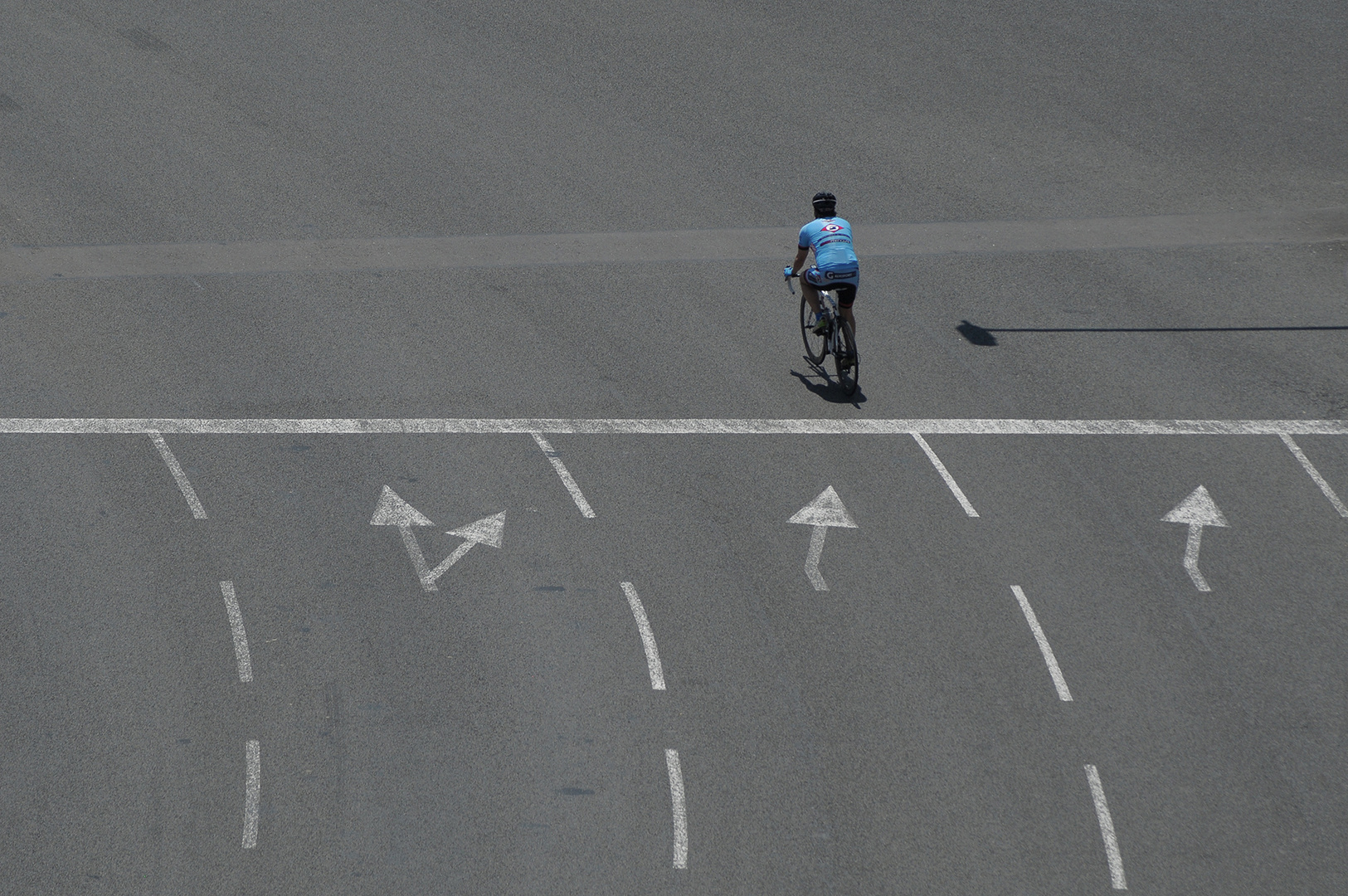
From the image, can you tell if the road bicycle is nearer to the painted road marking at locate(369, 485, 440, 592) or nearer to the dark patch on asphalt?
the dark patch on asphalt

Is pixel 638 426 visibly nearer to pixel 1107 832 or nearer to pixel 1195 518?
pixel 1195 518

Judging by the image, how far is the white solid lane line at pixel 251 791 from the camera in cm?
850

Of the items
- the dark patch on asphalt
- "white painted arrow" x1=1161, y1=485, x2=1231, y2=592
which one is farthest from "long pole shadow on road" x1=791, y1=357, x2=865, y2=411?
"white painted arrow" x1=1161, y1=485, x2=1231, y2=592

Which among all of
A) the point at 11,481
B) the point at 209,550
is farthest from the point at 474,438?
the point at 11,481

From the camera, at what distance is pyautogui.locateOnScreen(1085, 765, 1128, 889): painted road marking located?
831 cm

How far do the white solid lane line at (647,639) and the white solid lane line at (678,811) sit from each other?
0.68 metres

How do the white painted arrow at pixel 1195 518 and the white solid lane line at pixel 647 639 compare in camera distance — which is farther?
the white painted arrow at pixel 1195 518

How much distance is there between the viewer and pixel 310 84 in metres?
19.0

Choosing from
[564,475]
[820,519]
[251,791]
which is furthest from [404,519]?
[820,519]

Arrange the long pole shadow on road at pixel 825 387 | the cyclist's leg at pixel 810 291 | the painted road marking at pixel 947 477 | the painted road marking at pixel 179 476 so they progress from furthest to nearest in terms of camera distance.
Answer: the cyclist's leg at pixel 810 291 → the long pole shadow on road at pixel 825 387 → the painted road marking at pixel 947 477 → the painted road marking at pixel 179 476

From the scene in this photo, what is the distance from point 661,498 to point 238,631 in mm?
3543

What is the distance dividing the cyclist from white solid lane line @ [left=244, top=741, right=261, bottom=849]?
6.58 meters

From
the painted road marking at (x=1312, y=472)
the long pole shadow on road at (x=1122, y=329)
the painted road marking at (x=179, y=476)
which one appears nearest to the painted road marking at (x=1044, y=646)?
the painted road marking at (x=1312, y=472)

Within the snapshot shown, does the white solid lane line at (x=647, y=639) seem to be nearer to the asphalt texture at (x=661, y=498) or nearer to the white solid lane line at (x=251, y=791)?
the asphalt texture at (x=661, y=498)
